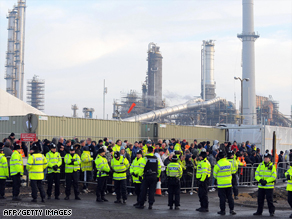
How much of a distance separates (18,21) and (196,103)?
36023mm

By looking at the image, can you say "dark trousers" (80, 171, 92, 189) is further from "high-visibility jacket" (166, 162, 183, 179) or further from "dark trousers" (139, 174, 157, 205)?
"high-visibility jacket" (166, 162, 183, 179)

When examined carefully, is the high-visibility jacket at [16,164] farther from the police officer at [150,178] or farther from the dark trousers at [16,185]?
the police officer at [150,178]

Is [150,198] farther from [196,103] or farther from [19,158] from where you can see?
[196,103]

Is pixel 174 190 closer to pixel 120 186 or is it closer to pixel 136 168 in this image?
pixel 136 168

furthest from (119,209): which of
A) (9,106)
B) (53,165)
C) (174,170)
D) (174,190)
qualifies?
(9,106)

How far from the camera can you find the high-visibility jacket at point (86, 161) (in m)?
14.7

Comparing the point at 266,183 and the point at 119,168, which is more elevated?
the point at 119,168

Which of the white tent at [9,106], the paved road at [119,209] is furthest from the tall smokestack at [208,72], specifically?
the paved road at [119,209]

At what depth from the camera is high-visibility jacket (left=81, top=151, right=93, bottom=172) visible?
1472cm

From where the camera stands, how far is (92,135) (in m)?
25.7

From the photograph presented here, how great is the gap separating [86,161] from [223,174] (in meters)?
5.44

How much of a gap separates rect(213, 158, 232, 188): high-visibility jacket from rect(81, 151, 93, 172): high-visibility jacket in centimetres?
519

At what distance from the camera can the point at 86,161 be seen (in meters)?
14.8

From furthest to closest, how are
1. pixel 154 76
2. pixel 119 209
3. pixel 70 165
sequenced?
pixel 154 76 → pixel 70 165 → pixel 119 209
